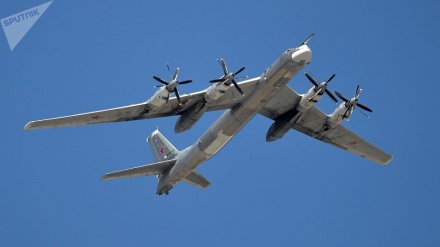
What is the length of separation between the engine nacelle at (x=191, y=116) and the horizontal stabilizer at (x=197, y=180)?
6253 mm

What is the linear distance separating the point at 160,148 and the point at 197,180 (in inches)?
204

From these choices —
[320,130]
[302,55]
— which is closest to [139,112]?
[302,55]

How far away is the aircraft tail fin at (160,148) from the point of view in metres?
56.9

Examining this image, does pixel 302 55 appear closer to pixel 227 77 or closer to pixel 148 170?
pixel 227 77

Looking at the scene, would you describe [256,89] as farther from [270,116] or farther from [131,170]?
[131,170]

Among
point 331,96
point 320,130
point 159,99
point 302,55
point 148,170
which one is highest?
point 302,55

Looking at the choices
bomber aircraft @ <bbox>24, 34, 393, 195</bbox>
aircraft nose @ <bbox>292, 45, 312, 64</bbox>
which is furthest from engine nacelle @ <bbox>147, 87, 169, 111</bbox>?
aircraft nose @ <bbox>292, 45, 312, 64</bbox>

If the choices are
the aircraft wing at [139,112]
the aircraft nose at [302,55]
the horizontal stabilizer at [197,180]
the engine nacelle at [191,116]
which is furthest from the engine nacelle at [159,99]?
the horizontal stabilizer at [197,180]

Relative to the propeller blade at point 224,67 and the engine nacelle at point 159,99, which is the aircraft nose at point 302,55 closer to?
the propeller blade at point 224,67

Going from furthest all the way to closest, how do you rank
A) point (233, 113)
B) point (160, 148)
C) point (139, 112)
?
point (160, 148)
point (233, 113)
point (139, 112)

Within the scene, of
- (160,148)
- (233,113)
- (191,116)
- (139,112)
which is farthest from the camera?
(160,148)

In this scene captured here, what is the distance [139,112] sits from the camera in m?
48.7

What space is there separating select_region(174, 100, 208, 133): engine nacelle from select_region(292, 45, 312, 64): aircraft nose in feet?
23.0

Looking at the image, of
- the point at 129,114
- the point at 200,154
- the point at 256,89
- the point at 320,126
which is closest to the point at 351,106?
the point at 320,126
